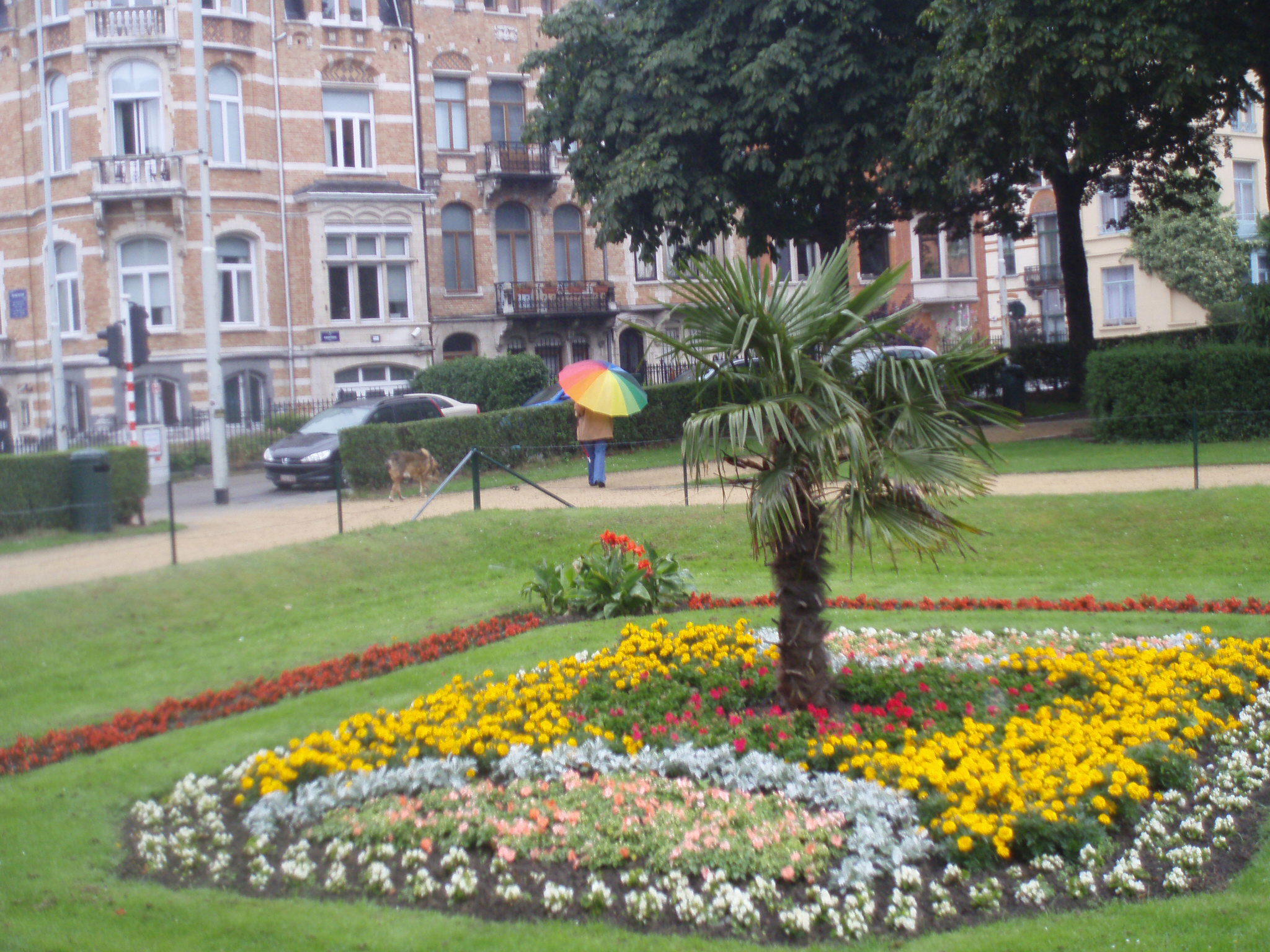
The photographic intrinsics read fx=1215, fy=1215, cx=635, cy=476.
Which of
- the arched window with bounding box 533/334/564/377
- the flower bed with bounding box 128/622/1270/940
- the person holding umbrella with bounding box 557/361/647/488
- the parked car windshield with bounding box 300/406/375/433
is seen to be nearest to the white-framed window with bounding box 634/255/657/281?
the arched window with bounding box 533/334/564/377

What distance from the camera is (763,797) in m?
6.55

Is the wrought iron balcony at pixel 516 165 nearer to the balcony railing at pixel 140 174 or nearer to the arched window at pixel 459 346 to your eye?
the arched window at pixel 459 346

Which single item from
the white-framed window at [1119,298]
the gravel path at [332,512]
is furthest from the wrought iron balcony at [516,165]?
the white-framed window at [1119,298]

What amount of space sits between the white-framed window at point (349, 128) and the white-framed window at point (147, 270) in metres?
5.57

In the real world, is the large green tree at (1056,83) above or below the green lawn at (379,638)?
above

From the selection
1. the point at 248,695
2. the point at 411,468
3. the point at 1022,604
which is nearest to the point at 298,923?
the point at 248,695

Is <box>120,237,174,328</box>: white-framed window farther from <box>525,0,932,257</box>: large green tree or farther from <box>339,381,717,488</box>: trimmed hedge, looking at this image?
<box>339,381,717,488</box>: trimmed hedge

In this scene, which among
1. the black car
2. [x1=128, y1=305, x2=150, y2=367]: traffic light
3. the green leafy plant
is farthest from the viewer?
the black car

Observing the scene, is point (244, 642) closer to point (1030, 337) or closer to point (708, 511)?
point (708, 511)

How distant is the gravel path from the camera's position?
11.6 m

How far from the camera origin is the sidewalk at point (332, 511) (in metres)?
11.6

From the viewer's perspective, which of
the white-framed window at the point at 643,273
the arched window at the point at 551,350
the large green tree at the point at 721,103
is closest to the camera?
the large green tree at the point at 721,103

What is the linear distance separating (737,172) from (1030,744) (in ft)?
63.0

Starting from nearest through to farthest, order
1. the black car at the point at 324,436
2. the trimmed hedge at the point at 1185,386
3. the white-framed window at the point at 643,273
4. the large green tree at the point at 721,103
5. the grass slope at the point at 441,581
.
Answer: the grass slope at the point at 441,581, the trimmed hedge at the point at 1185,386, the black car at the point at 324,436, the large green tree at the point at 721,103, the white-framed window at the point at 643,273
